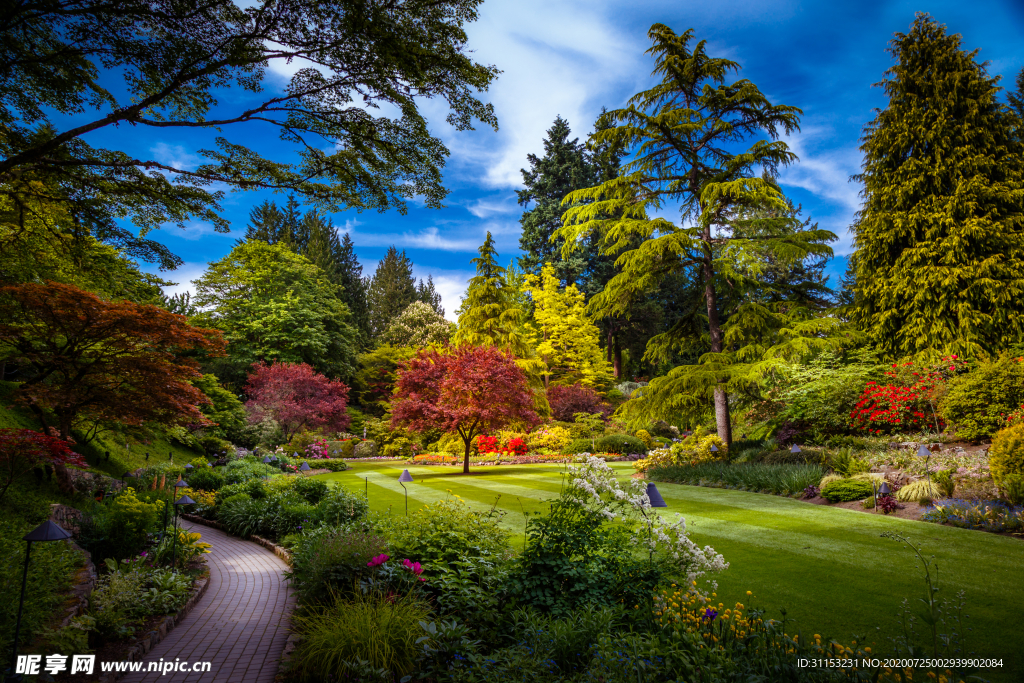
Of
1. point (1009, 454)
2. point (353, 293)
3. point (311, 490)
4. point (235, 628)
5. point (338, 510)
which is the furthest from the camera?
point (353, 293)

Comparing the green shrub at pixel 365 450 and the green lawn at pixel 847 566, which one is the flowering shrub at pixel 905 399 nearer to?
the green lawn at pixel 847 566

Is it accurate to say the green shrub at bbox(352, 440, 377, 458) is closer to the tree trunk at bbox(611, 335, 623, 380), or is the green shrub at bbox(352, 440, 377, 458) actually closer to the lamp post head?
the tree trunk at bbox(611, 335, 623, 380)

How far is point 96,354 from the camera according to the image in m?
8.69

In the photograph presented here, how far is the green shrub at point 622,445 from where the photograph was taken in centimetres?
2047

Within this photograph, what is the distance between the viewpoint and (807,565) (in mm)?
6008

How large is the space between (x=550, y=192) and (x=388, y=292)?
2107cm

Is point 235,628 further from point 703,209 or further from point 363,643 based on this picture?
point 703,209

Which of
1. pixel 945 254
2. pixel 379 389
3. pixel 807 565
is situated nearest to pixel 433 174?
pixel 807 565

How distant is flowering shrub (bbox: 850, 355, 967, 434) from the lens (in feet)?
40.3

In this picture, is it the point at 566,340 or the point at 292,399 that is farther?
the point at 566,340

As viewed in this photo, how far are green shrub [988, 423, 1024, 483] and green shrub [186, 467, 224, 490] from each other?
54.5 feet

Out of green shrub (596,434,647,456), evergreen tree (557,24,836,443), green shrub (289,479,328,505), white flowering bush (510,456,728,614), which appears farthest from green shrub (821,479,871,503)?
green shrub (596,434,647,456)

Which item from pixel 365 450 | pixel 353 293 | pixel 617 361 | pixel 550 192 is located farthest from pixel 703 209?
pixel 353 293

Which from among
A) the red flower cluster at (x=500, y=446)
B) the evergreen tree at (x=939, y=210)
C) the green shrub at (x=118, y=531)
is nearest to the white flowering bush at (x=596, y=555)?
the green shrub at (x=118, y=531)
